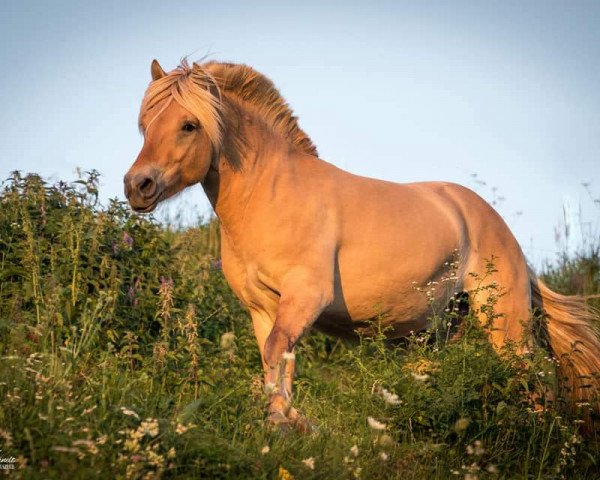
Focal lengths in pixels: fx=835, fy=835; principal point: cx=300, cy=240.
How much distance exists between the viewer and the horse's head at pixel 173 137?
4.88 m

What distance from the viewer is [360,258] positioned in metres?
5.62

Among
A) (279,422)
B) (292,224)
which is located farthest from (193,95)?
(279,422)

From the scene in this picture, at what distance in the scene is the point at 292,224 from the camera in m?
5.32

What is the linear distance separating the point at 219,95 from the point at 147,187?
0.80 metres

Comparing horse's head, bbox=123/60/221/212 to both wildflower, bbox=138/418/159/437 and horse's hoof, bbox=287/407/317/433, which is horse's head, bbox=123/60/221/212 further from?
wildflower, bbox=138/418/159/437

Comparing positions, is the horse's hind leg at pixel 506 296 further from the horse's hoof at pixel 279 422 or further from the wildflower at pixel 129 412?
the wildflower at pixel 129 412

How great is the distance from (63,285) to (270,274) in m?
1.47

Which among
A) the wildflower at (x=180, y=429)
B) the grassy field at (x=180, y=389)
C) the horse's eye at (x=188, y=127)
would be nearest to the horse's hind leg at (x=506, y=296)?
the grassy field at (x=180, y=389)

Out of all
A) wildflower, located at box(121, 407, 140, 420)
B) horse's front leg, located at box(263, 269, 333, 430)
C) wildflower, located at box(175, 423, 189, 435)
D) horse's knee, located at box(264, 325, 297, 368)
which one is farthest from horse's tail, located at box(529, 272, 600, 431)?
Result: wildflower, located at box(121, 407, 140, 420)

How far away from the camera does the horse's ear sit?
535cm

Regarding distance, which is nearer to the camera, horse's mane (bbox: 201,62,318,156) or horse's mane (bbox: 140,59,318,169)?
horse's mane (bbox: 140,59,318,169)

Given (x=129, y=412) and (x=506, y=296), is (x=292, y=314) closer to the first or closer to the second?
(x=129, y=412)

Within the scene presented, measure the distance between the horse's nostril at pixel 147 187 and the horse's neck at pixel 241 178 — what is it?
2.02 feet

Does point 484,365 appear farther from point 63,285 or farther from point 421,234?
point 63,285
